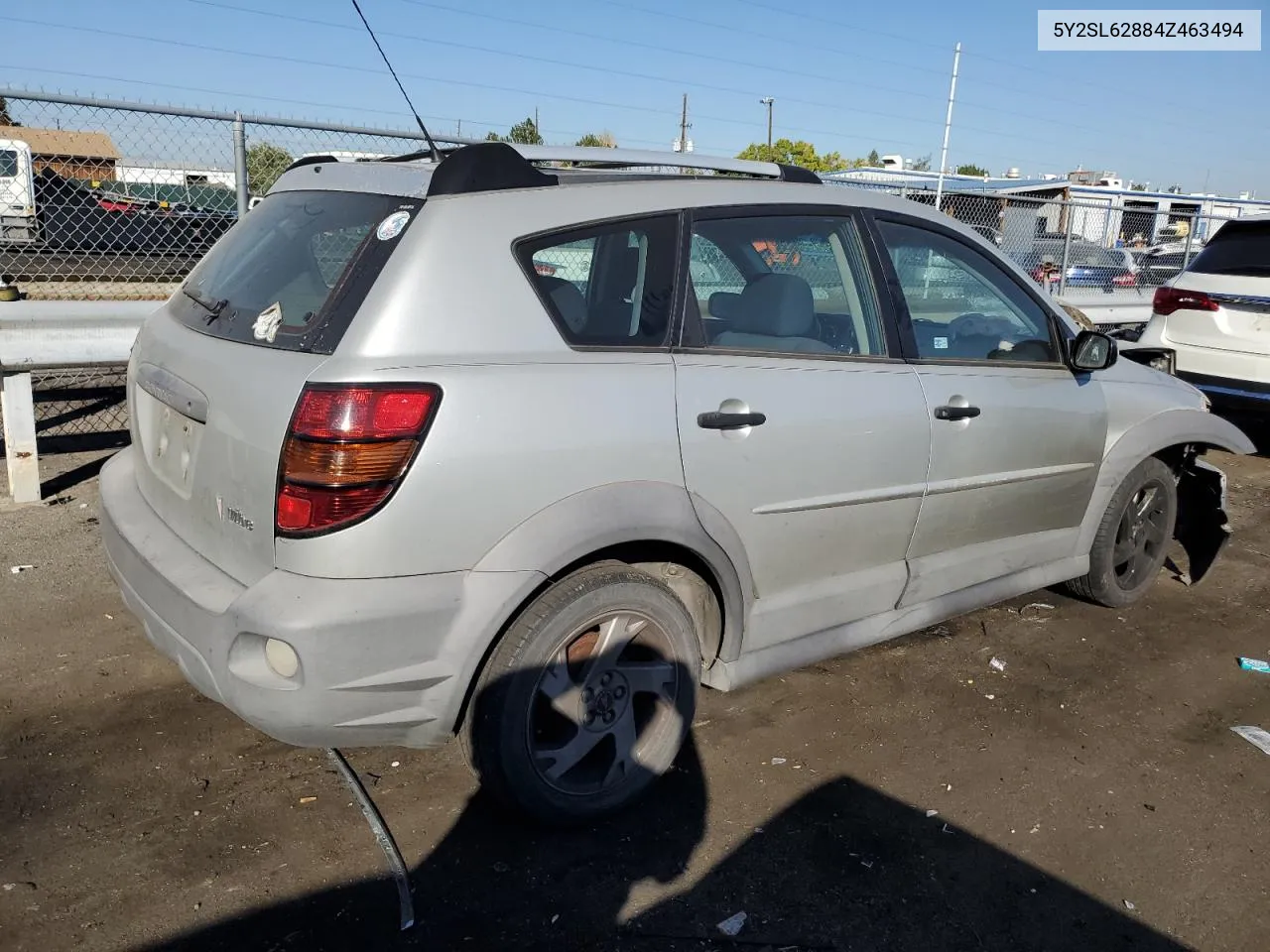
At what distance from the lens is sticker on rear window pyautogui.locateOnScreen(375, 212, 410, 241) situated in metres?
2.59

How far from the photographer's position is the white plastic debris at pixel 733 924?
2.51 metres

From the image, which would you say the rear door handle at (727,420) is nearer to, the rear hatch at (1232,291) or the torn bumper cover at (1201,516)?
the torn bumper cover at (1201,516)

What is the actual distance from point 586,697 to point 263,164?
16.2ft

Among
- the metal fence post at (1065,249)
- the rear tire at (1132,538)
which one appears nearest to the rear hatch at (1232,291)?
the metal fence post at (1065,249)

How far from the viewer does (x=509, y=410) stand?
8.23ft

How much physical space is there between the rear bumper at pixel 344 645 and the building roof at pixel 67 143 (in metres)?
4.04

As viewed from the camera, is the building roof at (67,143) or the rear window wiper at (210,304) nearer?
the rear window wiper at (210,304)

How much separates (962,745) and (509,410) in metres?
2.06

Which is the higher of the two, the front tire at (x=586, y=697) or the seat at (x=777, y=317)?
the seat at (x=777, y=317)

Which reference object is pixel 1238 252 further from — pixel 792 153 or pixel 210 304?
pixel 792 153

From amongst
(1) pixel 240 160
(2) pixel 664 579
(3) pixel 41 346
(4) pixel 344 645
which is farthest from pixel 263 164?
(4) pixel 344 645

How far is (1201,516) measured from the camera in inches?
199

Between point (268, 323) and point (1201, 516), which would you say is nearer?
point (268, 323)

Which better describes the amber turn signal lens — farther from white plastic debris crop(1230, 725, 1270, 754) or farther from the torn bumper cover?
the torn bumper cover
